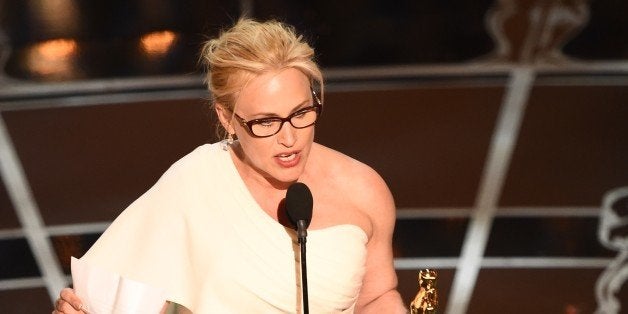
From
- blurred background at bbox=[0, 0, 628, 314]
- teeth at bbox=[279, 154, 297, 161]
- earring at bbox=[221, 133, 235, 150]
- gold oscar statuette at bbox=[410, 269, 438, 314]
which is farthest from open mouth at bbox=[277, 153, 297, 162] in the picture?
blurred background at bbox=[0, 0, 628, 314]

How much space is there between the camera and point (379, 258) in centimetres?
279

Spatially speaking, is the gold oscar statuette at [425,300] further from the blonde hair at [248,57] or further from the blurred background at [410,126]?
the blurred background at [410,126]

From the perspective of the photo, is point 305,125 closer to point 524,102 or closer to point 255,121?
point 255,121

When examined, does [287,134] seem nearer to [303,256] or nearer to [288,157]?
[288,157]

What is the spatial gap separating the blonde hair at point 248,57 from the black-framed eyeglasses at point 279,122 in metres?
0.06

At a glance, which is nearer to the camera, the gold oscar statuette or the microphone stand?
the microphone stand

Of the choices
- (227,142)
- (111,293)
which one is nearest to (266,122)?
(227,142)

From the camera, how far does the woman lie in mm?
2475

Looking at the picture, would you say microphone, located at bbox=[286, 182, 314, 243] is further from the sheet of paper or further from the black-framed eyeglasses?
the sheet of paper

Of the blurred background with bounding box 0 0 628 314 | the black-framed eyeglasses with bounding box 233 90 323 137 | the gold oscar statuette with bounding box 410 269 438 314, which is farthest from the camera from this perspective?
the blurred background with bounding box 0 0 628 314

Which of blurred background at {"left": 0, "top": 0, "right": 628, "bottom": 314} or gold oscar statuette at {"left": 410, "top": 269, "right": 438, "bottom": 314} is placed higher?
blurred background at {"left": 0, "top": 0, "right": 628, "bottom": 314}

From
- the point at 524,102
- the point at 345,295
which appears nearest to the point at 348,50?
the point at 524,102

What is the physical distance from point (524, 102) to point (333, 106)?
80cm

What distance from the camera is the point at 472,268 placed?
14.3ft
